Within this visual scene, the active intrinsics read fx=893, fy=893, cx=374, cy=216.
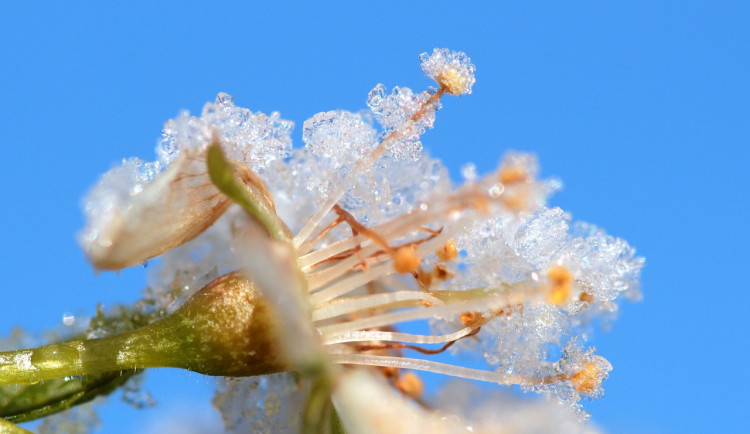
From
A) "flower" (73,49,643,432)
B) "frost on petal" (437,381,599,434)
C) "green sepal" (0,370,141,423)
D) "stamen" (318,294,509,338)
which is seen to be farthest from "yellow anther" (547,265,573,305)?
"green sepal" (0,370,141,423)

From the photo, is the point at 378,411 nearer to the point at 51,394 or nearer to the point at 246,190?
the point at 246,190

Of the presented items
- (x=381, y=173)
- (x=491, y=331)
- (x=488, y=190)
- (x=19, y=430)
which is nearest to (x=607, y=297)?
(x=491, y=331)

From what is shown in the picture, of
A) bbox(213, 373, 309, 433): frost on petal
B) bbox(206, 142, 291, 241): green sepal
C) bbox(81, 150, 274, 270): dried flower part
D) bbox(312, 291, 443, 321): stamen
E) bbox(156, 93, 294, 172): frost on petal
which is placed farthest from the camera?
bbox(213, 373, 309, 433): frost on petal

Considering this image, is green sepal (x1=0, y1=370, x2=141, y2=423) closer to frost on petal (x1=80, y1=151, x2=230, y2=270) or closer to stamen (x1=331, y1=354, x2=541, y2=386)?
frost on petal (x1=80, y1=151, x2=230, y2=270)

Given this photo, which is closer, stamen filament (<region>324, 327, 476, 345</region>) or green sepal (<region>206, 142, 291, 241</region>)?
green sepal (<region>206, 142, 291, 241</region>)

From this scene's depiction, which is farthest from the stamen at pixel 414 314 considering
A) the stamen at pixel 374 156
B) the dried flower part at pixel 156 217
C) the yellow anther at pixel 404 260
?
the dried flower part at pixel 156 217

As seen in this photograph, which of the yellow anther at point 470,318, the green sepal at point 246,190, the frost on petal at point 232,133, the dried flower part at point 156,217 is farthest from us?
the yellow anther at point 470,318

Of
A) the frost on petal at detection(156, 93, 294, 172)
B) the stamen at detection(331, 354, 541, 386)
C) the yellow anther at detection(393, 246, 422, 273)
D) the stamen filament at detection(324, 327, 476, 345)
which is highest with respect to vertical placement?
the frost on petal at detection(156, 93, 294, 172)

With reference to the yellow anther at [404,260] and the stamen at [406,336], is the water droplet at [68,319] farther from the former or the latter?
the yellow anther at [404,260]
